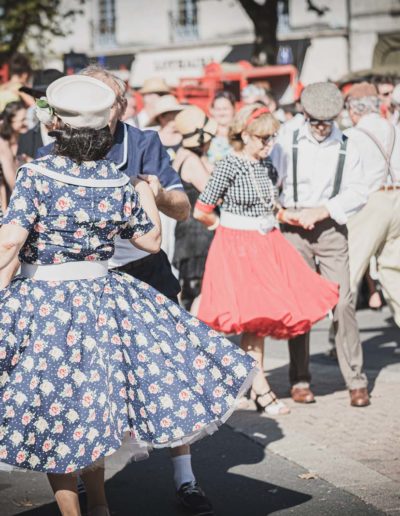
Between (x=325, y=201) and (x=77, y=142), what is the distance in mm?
3416

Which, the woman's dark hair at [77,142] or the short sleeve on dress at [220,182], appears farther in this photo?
the short sleeve on dress at [220,182]

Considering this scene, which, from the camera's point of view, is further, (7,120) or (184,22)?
(184,22)

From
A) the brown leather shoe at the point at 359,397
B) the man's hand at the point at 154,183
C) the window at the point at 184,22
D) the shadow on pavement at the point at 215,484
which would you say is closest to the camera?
the man's hand at the point at 154,183

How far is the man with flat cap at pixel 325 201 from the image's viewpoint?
7543 mm

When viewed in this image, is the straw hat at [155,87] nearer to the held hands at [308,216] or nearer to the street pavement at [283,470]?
the held hands at [308,216]

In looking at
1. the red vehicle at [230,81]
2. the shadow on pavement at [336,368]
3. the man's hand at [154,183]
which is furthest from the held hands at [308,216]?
the red vehicle at [230,81]

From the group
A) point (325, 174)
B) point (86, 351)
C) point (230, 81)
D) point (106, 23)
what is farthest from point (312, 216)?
point (106, 23)

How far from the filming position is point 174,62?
41938 mm

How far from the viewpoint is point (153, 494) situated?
18.6 feet

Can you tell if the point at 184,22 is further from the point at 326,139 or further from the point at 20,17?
the point at 326,139

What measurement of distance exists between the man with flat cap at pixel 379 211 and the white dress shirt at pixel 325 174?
61 cm

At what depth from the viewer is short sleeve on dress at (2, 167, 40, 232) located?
4387mm

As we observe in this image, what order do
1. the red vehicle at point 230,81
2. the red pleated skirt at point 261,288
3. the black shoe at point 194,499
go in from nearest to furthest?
the black shoe at point 194,499
the red pleated skirt at point 261,288
the red vehicle at point 230,81

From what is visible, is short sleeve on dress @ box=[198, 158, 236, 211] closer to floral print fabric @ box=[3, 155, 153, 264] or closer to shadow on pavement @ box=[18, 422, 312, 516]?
shadow on pavement @ box=[18, 422, 312, 516]
